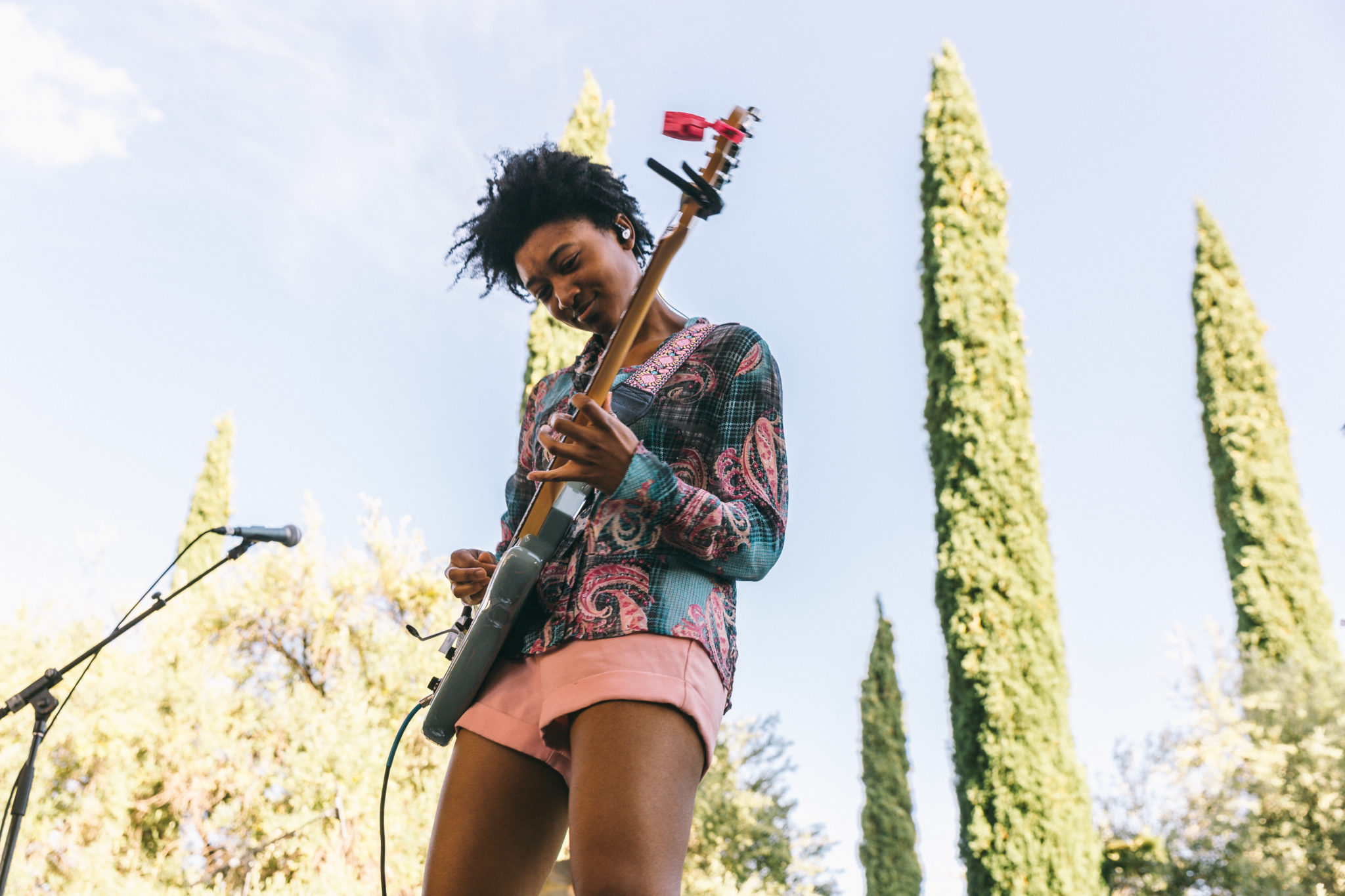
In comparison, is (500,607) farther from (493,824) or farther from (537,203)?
(537,203)

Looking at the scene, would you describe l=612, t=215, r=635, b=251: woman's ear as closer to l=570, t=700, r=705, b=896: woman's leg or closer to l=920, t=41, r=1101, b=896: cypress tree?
l=570, t=700, r=705, b=896: woman's leg

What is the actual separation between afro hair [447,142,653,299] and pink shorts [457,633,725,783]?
824 millimetres

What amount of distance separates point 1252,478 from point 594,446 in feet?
41.1

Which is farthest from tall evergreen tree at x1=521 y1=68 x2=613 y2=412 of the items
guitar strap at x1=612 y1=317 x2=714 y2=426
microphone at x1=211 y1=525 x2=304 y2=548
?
guitar strap at x1=612 y1=317 x2=714 y2=426

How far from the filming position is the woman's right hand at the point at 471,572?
170 centimetres

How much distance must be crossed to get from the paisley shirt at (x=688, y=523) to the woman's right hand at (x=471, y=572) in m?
0.23

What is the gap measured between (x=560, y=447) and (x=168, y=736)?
9.30 m

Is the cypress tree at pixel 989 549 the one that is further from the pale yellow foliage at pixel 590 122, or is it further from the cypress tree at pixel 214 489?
the cypress tree at pixel 214 489

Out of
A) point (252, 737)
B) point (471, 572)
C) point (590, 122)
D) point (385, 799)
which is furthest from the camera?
point (590, 122)

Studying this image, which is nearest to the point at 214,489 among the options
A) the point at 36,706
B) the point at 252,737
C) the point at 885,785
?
the point at 252,737

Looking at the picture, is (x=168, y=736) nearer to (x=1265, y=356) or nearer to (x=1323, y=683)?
(x=1323, y=683)

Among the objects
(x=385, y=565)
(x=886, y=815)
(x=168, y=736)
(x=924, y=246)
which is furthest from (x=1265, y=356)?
(x=168, y=736)

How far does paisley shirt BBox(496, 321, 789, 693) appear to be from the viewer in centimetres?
132

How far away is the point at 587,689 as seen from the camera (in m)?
1.27
